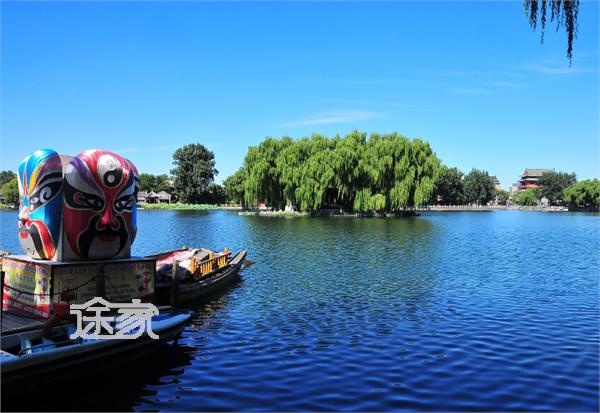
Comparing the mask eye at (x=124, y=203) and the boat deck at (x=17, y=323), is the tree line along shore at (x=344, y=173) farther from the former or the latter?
the boat deck at (x=17, y=323)

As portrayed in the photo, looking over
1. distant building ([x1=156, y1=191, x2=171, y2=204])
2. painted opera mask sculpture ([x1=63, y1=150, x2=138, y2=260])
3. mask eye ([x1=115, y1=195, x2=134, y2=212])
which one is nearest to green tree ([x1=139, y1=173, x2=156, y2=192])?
distant building ([x1=156, y1=191, x2=171, y2=204])

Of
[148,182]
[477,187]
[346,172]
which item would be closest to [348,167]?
[346,172]

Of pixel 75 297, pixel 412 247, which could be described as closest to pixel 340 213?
pixel 412 247

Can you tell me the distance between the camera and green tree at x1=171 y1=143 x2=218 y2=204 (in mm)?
122875

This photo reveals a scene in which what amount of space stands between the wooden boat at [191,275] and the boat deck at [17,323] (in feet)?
12.7

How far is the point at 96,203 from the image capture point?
468 inches

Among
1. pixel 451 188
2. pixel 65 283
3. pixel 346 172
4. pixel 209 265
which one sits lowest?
pixel 209 265

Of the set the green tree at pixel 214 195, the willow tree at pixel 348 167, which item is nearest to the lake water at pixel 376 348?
the willow tree at pixel 348 167

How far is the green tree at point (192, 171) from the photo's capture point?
123 meters

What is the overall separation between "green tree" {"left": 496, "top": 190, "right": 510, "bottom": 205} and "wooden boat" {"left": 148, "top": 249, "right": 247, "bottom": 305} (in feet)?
595

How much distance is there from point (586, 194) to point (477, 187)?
94.9 feet

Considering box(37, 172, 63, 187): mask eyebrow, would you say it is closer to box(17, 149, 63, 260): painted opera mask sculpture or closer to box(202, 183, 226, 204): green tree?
box(17, 149, 63, 260): painted opera mask sculpture

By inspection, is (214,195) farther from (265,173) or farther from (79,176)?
(79,176)

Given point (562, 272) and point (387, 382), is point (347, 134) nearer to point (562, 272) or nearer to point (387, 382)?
point (562, 272)
